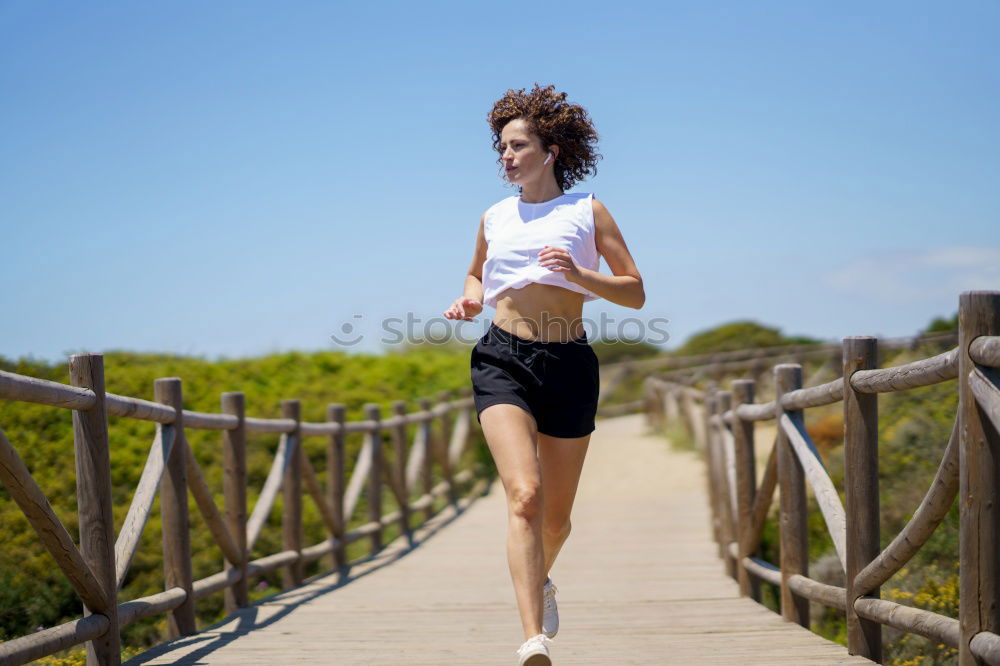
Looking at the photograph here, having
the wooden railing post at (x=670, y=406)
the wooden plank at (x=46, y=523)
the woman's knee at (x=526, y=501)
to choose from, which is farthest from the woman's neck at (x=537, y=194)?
the wooden railing post at (x=670, y=406)

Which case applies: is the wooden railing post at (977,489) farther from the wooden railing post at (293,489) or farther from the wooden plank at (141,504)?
the wooden railing post at (293,489)

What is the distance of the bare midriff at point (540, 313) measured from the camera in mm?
3906

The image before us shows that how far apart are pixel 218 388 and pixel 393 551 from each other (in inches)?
185

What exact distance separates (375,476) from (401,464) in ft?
3.84

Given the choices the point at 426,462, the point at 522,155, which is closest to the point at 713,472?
the point at 426,462

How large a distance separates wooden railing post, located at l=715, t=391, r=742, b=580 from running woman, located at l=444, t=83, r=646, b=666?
3.17 metres

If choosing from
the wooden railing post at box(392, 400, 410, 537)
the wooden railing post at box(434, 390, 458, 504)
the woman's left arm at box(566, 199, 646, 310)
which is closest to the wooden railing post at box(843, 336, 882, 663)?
the woman's left arm at box(566, 199, 646, 310)

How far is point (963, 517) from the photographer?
317 centimetres

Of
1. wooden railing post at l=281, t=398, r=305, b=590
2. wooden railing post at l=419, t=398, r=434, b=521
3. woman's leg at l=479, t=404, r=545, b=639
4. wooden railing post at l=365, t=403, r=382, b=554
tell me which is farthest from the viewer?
wooden railing post at l=419, t=398, r=434, b=521

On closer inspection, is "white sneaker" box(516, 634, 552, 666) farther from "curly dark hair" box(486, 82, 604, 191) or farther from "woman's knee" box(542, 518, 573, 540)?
"curly dark hair" box(486, 82, 604, 191)

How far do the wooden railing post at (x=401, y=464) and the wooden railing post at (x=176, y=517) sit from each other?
17.7 ft

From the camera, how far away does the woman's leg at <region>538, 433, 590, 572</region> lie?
394 cm

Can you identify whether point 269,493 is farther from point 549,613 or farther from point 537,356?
point 537,356

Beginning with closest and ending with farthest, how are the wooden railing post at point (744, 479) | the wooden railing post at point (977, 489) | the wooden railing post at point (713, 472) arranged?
the wooden railing post at point (977, 489) < the wooden railing post at point (744, 479) < the wooden railing post at point (713, 472)
